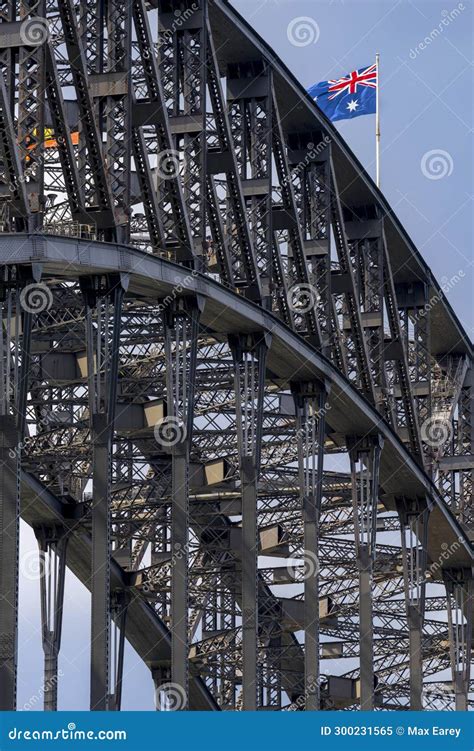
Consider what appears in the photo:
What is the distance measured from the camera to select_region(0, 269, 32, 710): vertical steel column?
49.5 m

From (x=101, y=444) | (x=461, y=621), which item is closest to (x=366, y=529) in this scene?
(x=461, y=621)

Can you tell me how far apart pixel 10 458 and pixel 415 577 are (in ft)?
141

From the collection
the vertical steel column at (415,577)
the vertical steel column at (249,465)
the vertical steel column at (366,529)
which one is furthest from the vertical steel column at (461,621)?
the vertical steel column at (249,465)

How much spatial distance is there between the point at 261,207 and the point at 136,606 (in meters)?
25.5

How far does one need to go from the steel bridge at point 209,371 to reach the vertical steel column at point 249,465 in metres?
0.10

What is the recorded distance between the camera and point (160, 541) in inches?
3337

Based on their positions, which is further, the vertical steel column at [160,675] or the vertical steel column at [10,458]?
the vertical steel column at [160,675]

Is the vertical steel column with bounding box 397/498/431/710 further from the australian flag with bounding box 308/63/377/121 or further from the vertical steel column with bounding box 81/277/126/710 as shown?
the vertical steel column with bounding box 81/277/126/710

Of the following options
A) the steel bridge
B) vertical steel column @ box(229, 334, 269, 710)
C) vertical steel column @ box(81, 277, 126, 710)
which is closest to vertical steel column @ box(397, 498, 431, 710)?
the steel bridge

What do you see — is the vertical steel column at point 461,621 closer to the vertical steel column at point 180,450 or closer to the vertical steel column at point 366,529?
the vertical steel column at point 366,529

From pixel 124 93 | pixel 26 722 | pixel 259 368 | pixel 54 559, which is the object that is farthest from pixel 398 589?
pixel 26 722

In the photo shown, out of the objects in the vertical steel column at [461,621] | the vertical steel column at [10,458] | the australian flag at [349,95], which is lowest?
the vertical steel column at [10,458]

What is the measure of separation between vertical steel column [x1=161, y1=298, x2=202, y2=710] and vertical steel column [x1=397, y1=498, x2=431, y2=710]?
2741 cm

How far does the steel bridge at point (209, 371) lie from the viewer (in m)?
54.7
